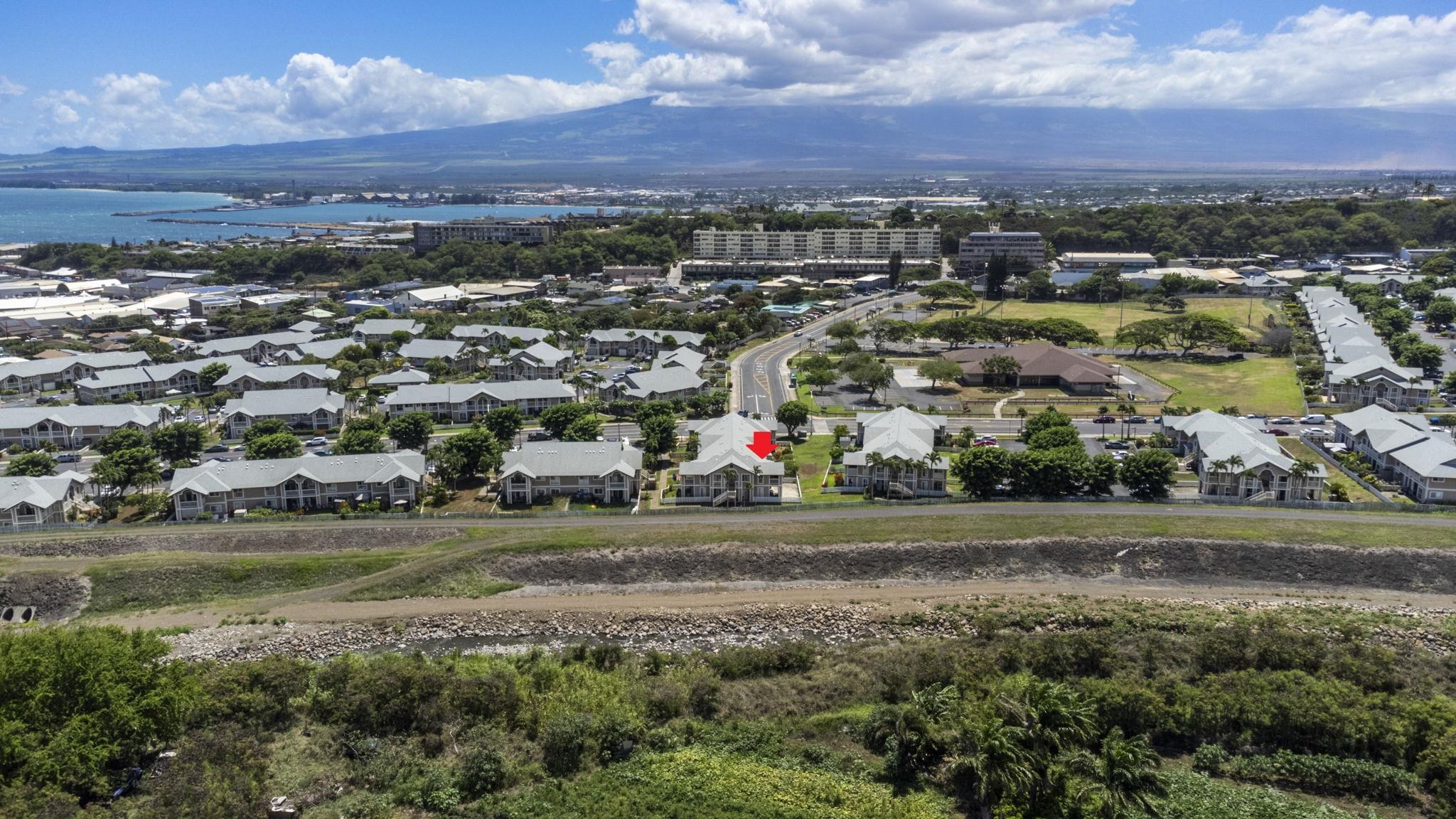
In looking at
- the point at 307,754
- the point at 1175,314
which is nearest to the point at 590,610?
the point at 307,754

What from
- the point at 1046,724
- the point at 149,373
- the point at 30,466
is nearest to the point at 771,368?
the point at 149,373

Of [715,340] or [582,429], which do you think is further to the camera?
[715,340]

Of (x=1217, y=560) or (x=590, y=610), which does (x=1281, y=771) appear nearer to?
(x=1217, y=560)

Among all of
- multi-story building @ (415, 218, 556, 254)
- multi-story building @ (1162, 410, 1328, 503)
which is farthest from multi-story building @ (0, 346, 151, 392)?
multi-story building @ (415, 218, 556, 254)

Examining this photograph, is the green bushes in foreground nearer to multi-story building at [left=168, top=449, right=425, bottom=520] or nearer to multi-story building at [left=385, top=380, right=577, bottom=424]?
multi-story building at [left=168, top=449, right=425, bottom=520]

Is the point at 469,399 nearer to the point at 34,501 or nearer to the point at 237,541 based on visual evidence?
the point at 237,541

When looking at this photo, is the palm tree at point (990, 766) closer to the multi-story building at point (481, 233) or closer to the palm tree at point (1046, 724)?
the palm tree at point (1046, 724)
